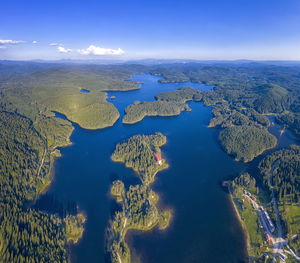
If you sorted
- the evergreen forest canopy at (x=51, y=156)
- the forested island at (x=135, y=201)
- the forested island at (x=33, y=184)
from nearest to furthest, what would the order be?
the forested island at (x=33, y=184) < the evergreen forest canopy at (x=51, y=156) < the forested island at (x=135, y=201)

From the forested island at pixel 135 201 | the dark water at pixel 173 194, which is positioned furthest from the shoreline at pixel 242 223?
the forested island at pixel 135 201

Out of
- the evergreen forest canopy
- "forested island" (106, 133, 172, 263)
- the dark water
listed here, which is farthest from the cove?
the evergreen forest canopy

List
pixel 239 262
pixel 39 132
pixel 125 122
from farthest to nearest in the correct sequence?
1. pixel 125 122
2. pixel 39 132
3. pixel 239 262

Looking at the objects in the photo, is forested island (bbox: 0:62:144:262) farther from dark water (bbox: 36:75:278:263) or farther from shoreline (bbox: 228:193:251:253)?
shoreline (bbox: 228:193:251:253)

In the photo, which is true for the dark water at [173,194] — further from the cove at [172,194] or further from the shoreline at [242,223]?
the shoreline at [242,223]

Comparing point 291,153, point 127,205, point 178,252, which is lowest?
point 178,252

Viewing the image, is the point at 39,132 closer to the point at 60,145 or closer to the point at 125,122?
the point at 60,145

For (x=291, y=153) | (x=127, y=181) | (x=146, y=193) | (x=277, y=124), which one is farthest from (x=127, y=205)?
(x=277, y=124)
